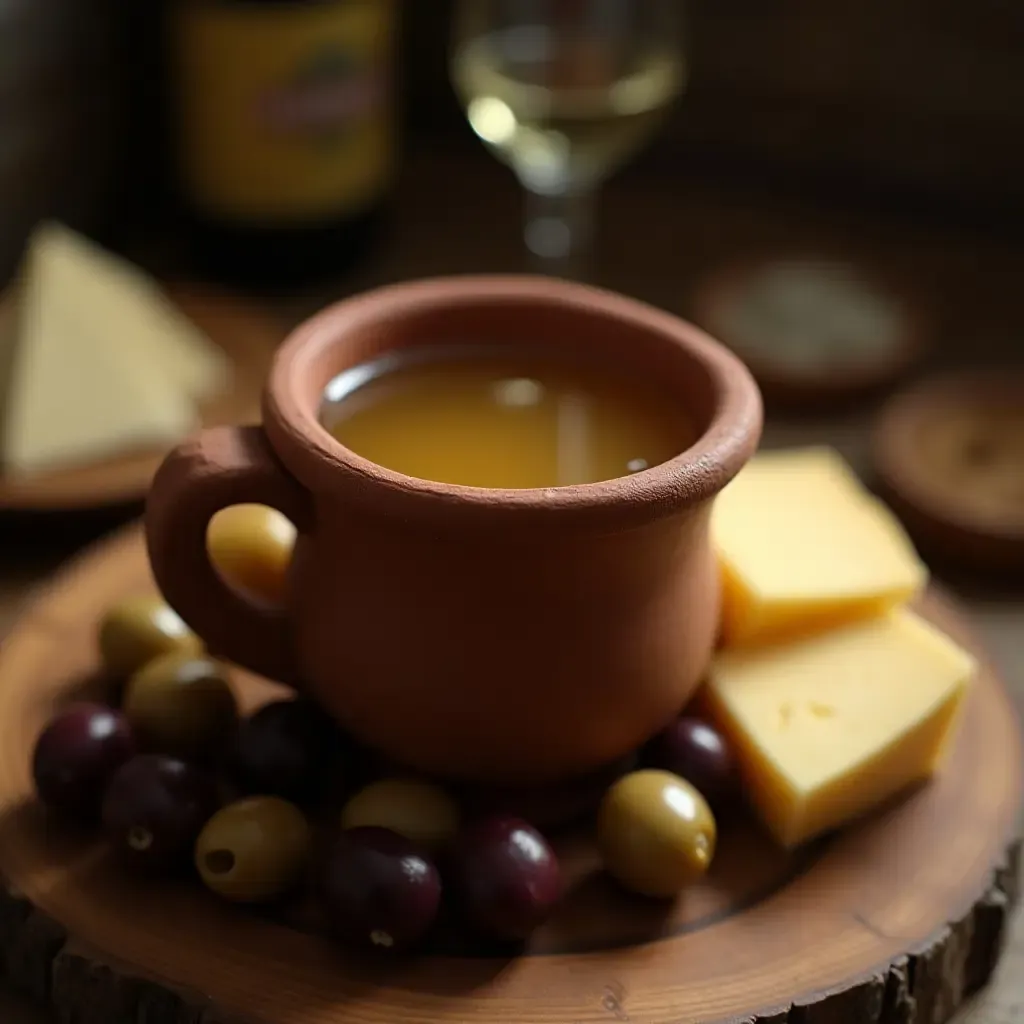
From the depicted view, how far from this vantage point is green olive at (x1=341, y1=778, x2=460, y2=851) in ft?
Answer: 2.04

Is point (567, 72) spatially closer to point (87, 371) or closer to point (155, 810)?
point (87, 371)

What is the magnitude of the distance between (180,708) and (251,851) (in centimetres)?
10

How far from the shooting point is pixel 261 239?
1196 millimetres

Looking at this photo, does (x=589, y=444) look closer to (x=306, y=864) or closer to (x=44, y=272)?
(x=306, y=864)

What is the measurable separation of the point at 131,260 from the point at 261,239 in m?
0.14

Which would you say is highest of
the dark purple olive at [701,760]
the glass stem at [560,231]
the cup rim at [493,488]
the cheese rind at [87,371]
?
the cup rim at [493,488]

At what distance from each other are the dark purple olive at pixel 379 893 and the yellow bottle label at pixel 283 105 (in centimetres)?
69

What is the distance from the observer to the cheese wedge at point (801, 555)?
0.70 meters

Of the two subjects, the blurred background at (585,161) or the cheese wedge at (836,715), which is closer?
the cheese wedge at (836,715)

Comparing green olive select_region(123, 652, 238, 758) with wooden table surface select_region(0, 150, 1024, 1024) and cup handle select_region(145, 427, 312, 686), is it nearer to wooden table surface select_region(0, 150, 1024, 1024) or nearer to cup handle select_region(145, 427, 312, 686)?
cup handle select_region(145, 427, 312, 686)

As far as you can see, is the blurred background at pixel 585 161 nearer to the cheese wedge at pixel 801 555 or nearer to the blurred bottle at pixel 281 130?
the blurred bottle at pixel 281 130

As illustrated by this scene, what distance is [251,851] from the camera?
23.8 inches

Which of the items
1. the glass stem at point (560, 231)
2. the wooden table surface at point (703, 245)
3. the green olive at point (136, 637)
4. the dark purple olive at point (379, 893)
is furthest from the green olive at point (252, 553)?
the glass stem at point (560, 231)

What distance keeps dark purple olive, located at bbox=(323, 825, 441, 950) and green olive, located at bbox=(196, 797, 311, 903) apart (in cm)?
3
